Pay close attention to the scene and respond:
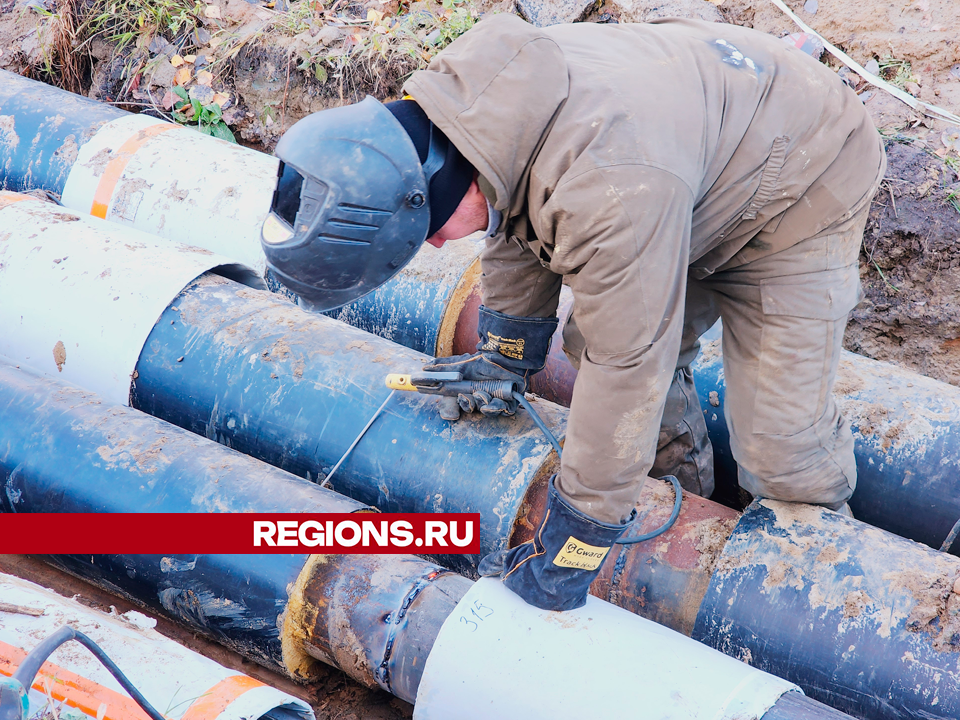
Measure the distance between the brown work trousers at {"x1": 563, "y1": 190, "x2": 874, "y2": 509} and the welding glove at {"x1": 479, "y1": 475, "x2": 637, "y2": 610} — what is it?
21.0 inches

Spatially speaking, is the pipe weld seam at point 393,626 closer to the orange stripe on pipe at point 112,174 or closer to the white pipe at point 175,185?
the white pipe at point 175,185

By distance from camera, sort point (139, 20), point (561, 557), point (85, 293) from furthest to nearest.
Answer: point (139, 20) < point (85, 293) < point (561, 557)

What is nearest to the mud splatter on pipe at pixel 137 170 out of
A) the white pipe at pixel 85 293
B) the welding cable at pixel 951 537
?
the white pipe at pixel 85 293

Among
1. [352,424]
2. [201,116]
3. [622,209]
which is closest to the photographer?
[622,209]

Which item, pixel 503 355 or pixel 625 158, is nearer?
pixel 625 158

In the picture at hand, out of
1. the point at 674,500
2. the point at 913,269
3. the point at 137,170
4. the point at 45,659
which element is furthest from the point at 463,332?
the point at 913,269

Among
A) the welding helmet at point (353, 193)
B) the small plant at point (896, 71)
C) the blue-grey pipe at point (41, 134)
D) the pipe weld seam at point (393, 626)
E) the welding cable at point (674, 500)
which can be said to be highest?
the small plant at point (896, 71)

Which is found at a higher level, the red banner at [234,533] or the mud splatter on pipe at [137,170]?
the mud splatter on pipe at [137,170]

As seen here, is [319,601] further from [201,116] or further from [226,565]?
[201,116]

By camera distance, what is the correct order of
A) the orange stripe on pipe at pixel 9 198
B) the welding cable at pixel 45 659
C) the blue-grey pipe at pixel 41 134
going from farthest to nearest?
1. the blue-grey pipe at pixel 41 134
2. the orange stripe on pipe at pixel 9 198
3. the welding cable at pixel 45 659

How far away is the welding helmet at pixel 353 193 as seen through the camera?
1.62 metres

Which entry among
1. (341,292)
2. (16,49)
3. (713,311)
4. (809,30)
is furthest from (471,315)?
(16,49)

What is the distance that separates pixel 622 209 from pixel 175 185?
8.00ft

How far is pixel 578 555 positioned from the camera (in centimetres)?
178
